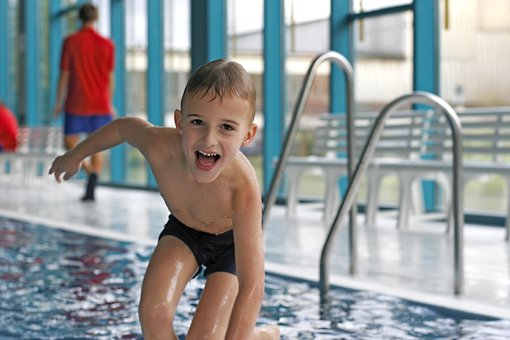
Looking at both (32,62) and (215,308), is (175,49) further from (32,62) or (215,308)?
(215,308)

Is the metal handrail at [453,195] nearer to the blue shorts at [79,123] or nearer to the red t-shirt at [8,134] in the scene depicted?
the blue shorts at [79,123]

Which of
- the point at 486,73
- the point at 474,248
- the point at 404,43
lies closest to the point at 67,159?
the point at 474,248

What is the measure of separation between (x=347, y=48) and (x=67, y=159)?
20.3 ft

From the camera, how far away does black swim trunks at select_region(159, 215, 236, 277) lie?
8.58ft

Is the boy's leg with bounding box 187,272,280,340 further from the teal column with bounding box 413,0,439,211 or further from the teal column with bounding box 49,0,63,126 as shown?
the teal column with bounding box 49,0,63,126

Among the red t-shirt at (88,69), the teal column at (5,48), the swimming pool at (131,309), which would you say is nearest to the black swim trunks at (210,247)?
the swimming pool at (131,309)

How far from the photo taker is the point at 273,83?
30.9ft

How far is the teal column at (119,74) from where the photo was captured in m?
12.7

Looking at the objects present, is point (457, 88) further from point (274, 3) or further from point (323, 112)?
point (274, 3)

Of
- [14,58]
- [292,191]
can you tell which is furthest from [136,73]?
[292,191]

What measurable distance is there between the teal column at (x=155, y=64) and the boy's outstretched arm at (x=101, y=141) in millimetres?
8997

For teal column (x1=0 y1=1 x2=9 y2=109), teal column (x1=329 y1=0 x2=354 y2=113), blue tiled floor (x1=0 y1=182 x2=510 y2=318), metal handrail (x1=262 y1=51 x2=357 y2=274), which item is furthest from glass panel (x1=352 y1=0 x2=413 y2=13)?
teal column (x1=0 y1=1 x2=9 y2=109)

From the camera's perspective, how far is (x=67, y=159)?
2.68 m

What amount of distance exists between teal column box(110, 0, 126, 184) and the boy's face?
34.7 ft
